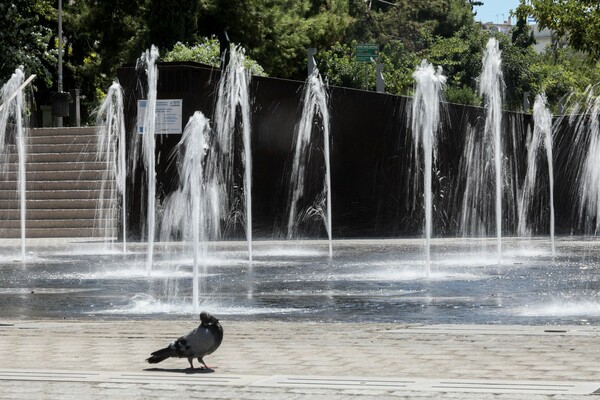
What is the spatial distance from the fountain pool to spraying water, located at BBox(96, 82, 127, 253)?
2842mm

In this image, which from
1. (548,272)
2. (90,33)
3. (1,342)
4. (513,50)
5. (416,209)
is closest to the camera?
(1,342)

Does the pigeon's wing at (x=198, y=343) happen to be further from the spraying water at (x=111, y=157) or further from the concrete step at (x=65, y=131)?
the concrete step at (x=65, y=131)

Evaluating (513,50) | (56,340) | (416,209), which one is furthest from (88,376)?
(513,50)

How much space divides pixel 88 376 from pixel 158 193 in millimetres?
19599

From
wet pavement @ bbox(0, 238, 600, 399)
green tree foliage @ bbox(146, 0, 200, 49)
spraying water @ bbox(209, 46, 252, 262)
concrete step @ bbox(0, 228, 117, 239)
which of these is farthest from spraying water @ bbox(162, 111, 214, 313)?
green tree foliage @ bbox(146, 0, 200, 49)

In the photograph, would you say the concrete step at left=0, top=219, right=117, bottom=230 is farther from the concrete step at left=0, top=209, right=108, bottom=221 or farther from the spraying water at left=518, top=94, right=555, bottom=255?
the spraying water at left=518, top=94, right=555, bottom=255

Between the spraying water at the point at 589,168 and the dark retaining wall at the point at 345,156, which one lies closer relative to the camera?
the dark retaining wall at the point at 345,156

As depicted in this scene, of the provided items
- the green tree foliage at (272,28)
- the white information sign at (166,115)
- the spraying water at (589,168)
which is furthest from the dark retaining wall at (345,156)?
the green tree foliage at (272,28)

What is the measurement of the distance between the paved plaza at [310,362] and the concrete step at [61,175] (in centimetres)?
1832

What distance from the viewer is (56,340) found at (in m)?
10.6

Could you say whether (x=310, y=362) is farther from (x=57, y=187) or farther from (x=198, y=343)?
(x=57, y=187)

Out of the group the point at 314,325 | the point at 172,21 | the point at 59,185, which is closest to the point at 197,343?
the point at 314,325

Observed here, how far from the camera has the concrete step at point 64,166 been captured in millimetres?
30419

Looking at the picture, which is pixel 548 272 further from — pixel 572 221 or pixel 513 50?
pixel 513 50
